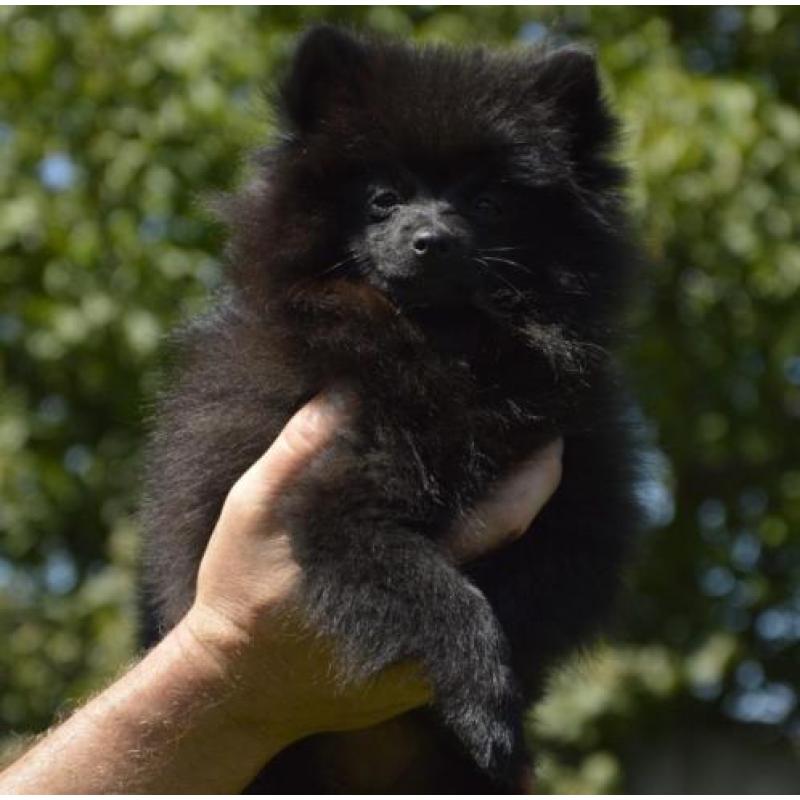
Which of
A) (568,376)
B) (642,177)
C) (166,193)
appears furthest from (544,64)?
(166,193)

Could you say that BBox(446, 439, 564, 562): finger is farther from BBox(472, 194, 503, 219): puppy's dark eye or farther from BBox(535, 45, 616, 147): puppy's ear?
BBox(535, 45, 616, 147): puppy's ear

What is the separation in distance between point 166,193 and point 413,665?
4.30 m

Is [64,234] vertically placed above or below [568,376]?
below

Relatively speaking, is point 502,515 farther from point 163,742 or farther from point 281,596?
point 163,742

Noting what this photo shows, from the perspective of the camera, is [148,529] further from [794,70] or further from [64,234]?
[794,70]

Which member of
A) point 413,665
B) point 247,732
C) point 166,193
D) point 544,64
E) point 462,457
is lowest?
point 166,193

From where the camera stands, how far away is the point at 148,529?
4156 mm

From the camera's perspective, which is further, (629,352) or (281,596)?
(629,352)

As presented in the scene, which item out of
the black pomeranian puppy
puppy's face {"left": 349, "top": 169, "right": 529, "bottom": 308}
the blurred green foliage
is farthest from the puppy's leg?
the blurred green foliage

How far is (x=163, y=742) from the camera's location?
3.62 metres

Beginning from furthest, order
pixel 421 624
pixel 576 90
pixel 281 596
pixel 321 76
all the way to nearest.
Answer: pixel 576 90
pixel 321 76
pixel 281 596
pixel 421 624

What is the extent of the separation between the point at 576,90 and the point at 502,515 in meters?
1.17

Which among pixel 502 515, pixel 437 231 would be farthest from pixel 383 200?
pixel 502 515

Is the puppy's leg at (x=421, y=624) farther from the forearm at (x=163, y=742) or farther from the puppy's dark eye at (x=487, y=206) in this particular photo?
the puppy's dark eye at (x=487, y=206)
